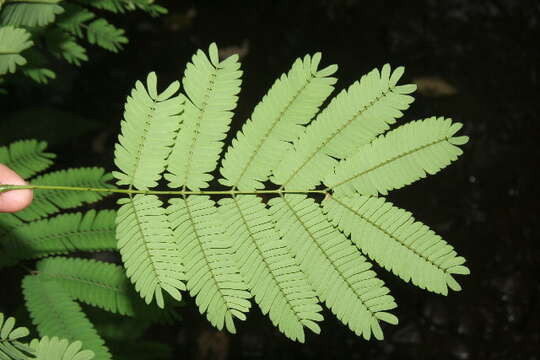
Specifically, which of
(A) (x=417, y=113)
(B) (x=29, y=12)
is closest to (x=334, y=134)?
(B) (x=29, y=12)

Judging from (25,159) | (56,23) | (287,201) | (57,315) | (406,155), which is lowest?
(57,315)

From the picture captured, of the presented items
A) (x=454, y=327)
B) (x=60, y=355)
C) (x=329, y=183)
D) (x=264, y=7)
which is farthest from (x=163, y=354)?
(x=264, y=7)

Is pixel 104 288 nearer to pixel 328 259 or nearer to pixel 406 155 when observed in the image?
pixel 328 259

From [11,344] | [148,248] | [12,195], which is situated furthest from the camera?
[12,195]

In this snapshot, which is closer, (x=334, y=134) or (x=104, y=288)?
(x=334, y=134)

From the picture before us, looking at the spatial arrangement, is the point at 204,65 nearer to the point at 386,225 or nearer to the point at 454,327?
the point at 386,225

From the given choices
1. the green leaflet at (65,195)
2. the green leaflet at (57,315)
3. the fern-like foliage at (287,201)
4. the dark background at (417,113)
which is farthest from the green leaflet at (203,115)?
the dark background at (417,113)

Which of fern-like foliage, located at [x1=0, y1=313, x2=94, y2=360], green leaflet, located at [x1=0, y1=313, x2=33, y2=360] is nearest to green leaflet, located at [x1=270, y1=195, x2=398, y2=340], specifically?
fern-like foliage, located at [x1=0, y1=313, x2=94, y2=360]
